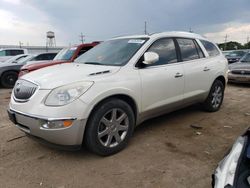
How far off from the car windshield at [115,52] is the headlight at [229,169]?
199cm

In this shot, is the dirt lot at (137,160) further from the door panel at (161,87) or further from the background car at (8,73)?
the background car at (8,73)

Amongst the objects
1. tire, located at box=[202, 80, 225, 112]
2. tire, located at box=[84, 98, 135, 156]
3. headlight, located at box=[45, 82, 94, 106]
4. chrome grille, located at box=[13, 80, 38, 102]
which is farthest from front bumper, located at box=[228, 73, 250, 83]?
chrome grille, located at box=[13, 80, 38, 102]

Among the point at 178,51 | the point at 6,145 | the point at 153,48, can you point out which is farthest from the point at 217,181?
the point at 6,145

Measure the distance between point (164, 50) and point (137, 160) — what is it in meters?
1.93

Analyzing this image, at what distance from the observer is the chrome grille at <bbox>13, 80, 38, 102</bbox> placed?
9.66ft

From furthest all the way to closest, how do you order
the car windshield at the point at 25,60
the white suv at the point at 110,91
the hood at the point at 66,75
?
the car windshield at the point at 25,60
the hood at the point at 66,75
the white suv at the point at 110,91

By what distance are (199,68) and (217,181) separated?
3.08m

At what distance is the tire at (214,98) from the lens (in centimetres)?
504

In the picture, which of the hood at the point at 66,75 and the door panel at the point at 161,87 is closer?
the hood at the point at 66,75

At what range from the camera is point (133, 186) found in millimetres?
2557

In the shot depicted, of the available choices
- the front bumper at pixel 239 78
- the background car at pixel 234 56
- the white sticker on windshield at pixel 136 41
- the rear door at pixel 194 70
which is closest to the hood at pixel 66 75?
the white sticker on windshield at pixel 136 41

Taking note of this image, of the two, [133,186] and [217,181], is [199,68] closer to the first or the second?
[133,186]

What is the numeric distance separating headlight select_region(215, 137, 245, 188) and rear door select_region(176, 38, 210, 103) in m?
2.34

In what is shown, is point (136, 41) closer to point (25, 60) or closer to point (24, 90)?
point (24, 90)
